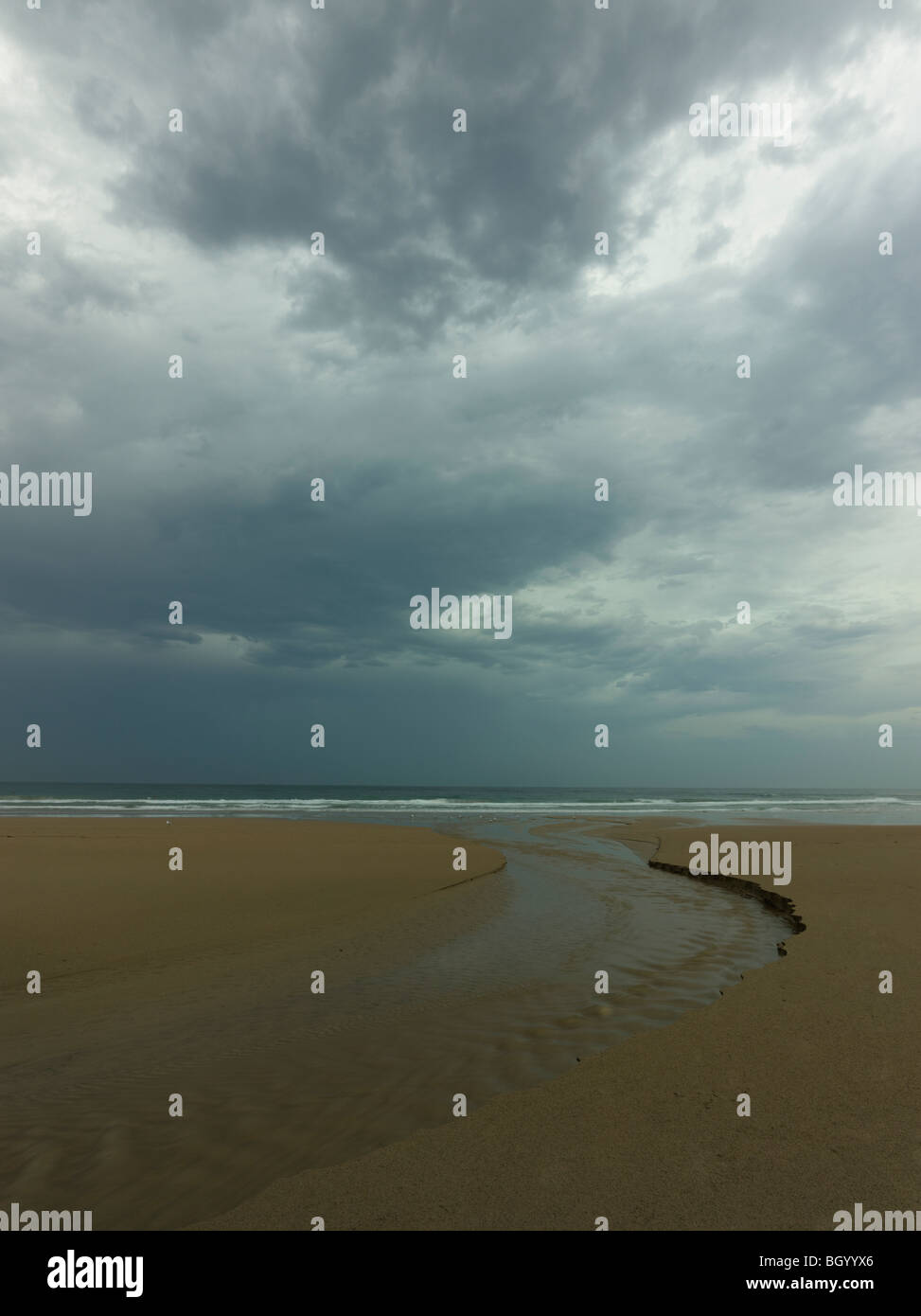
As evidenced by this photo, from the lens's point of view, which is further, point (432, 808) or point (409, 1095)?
point (432, 808)

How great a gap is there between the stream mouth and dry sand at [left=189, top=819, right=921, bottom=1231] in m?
0.51

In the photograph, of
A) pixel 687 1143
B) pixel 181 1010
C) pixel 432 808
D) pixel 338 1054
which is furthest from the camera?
pixel 432 808

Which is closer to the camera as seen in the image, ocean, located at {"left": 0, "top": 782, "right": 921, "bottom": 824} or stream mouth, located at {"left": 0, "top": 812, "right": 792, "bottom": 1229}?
stream mouth, located at {"left": 0, "top": 812, "right": 792, "bottom": 1229}

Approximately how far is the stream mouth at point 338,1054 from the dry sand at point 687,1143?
51 cm

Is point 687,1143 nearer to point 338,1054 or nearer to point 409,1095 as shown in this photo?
point 409,1095

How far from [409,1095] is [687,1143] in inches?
88.7

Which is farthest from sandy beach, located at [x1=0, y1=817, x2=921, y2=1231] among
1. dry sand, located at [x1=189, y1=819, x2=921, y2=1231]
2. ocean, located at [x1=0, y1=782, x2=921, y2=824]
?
ocean, located at [x1=0, y1=782, x2=921, y2=824]

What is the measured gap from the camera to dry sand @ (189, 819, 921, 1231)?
3.64 m

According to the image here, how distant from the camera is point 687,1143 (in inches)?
168

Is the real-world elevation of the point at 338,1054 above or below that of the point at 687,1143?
below

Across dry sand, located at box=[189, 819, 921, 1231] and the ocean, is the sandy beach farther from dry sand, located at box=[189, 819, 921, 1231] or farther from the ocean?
the ocean

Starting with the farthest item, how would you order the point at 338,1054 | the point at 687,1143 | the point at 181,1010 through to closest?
the point at 181,1010 → the point at 338,1054 → the point at 687,1143

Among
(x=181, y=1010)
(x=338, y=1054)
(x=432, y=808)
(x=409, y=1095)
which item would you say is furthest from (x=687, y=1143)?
(x=432, y=808)

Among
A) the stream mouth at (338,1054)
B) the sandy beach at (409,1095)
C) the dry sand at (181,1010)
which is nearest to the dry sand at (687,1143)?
the sandy beach at (409,1095)
